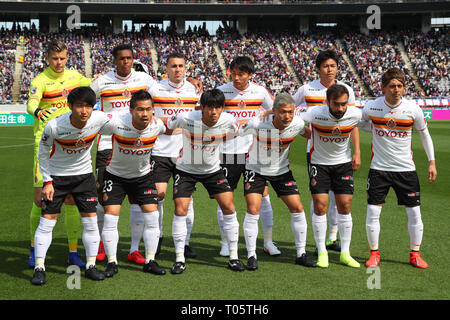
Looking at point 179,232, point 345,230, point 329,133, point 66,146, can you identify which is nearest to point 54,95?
point 66,146

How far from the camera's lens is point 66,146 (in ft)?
16.4

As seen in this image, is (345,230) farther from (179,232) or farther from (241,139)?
(179,232)

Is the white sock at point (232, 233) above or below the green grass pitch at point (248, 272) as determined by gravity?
above

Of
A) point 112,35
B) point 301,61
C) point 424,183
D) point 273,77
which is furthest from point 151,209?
point 112,35

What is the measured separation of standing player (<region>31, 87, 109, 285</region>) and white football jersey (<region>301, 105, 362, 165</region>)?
2.43m

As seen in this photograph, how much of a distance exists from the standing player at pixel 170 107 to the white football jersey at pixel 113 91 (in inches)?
11.3

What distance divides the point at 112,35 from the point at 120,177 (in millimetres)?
41413

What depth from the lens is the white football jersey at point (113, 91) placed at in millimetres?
5902

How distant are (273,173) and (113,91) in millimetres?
2280

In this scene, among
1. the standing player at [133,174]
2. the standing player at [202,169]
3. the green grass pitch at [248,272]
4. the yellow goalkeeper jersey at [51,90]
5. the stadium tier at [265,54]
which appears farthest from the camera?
the stadium tier at [265,54]

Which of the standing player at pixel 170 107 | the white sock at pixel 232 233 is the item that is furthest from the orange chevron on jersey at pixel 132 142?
the white sock at pixel 232 233

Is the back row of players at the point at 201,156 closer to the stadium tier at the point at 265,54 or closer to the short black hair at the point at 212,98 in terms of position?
the short black hair at the point at 212,98

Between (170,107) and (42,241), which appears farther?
(170,107)

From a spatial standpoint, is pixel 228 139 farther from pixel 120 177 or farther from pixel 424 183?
pixel 424 183
